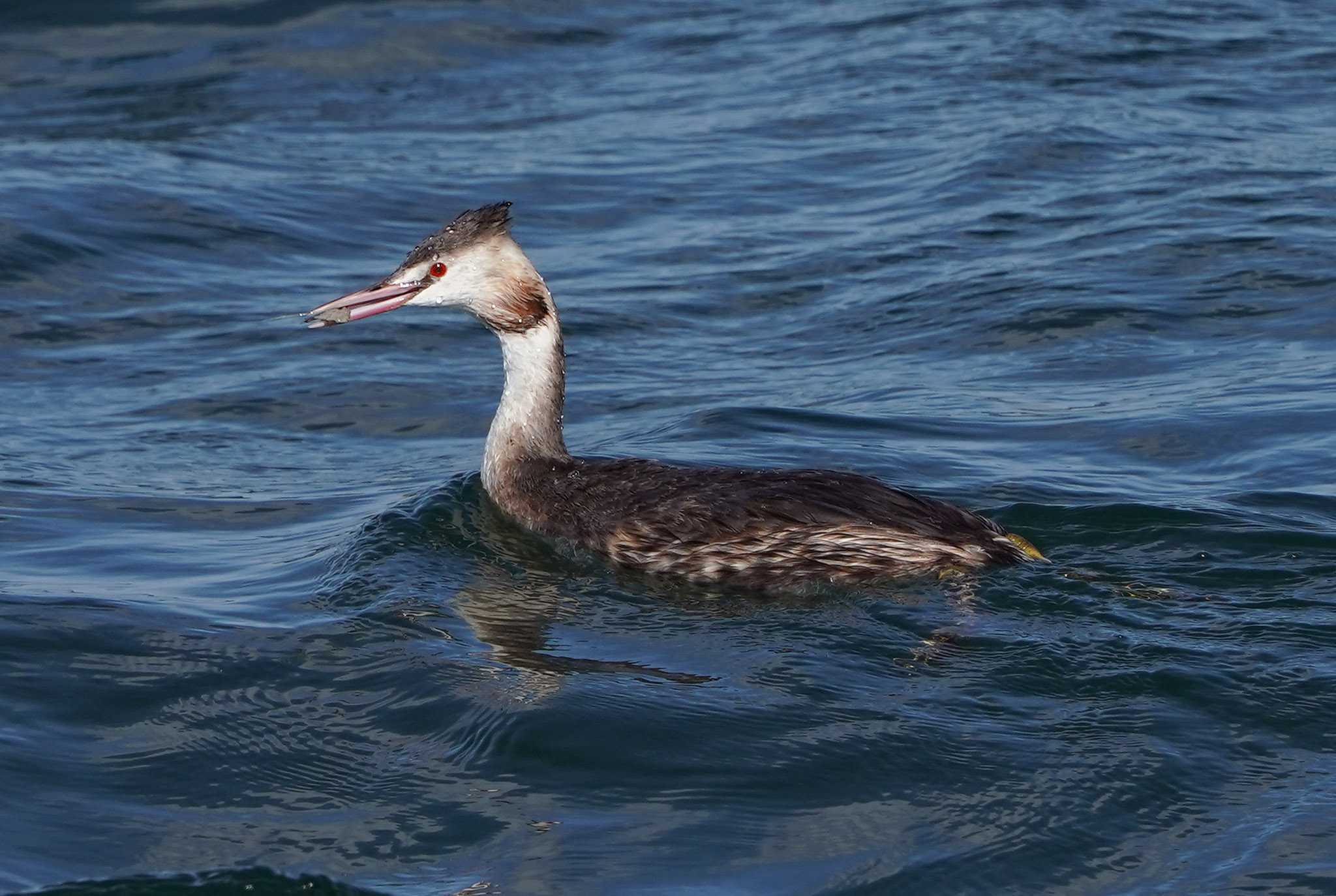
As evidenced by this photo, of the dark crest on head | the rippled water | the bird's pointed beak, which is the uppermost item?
the dark crest on head

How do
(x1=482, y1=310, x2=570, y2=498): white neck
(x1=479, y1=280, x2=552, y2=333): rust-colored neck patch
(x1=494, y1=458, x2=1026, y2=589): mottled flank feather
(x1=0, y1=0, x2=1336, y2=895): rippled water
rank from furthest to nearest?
(x1=482, y1=310, x2=570, y2=498): white neck → (x1=479, y1=280, x2=552, y2=333): rust-colored neck patch → (x1=494, y1=458, x2=1026, y2=589): mottled flank feather → (x1=0, y1=0, x2=1336, y2=895): rippled water

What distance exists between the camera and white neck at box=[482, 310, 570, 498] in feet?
28.6

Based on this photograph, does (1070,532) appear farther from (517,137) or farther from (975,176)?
(517,137)

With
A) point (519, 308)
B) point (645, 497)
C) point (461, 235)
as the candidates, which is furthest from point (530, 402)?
point (645, 497)

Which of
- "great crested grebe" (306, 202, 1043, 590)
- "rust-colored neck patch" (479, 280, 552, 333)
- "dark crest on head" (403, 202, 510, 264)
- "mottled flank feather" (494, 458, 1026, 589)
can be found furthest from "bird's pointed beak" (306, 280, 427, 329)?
"mottled flank feather" (494, 458, 1026, 589)

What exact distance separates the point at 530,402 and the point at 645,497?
1130mm

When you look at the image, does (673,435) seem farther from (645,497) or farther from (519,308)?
(645,497)

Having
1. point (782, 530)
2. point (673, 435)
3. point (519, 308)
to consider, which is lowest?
point (673, 435)

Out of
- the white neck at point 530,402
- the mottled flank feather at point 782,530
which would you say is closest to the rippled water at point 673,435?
the mottled flank feather at point 782,530

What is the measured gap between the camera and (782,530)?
24.3 feet

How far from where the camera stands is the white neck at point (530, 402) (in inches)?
343

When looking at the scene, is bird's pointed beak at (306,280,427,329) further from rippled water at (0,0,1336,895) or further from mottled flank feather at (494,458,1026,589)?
mottled flank feather at (494,458,1026,589)

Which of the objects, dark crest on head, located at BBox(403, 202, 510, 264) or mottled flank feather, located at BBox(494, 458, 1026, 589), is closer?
mottled flank feather, located at BBox(494, 458, 1026, 589)

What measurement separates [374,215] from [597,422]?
500 cm
